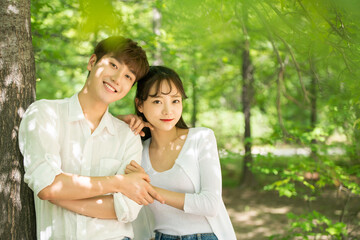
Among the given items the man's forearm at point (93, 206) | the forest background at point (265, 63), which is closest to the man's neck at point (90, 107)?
the man's forearm at point (93, 206)

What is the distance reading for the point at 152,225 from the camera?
2.83m

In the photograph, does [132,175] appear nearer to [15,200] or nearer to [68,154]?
[68,154]

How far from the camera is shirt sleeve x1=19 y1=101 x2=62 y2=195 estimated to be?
6.57ft

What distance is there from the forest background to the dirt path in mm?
94

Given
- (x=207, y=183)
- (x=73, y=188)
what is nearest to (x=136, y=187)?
(x=73, y=188)

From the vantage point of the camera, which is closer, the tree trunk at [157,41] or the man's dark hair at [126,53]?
the man's dark hair at [126,53]

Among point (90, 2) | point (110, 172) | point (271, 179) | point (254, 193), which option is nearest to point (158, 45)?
point (110, 172)

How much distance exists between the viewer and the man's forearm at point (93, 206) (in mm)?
2111

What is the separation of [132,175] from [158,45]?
3.36 metres

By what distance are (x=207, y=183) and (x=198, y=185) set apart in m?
0.11

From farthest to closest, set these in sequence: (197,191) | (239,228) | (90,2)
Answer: (239,228) → (197,191) → (90,2)

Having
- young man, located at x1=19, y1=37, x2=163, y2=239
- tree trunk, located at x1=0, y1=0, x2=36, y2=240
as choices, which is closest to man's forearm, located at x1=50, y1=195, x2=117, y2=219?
young man, located at x1=19, y1=37, x2=163, y2=239

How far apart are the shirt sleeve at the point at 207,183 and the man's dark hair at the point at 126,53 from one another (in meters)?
0.73

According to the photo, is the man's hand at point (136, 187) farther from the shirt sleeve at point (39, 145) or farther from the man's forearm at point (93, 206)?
the shirt sleeve at point (39, 145)
